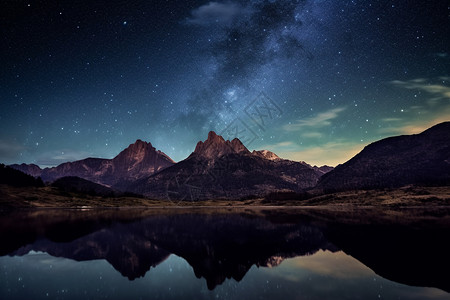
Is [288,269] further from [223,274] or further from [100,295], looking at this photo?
[100,295]

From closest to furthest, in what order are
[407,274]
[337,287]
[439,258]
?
[337,287]
[407,274]
[439,258]

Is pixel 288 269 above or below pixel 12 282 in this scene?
below

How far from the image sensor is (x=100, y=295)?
1606cm

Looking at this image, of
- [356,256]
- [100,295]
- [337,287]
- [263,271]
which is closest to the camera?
[100,295]

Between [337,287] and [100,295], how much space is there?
1565cm

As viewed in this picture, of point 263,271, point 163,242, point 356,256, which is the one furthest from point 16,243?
point 356,256

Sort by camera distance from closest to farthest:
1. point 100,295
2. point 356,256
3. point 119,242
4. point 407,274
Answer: point 100,295 < point 407,274 < point 356,256 < point 119,242

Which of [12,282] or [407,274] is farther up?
[12,282]

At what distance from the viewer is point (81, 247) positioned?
31.9 metres

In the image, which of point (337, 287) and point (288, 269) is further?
point (288, 269)

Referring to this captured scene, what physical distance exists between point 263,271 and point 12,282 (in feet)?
61.0

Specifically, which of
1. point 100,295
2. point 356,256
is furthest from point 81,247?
point 356,256

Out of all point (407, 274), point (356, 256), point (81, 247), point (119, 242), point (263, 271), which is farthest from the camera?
point (119, 242)

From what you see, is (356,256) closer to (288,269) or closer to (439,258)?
(439,258)
